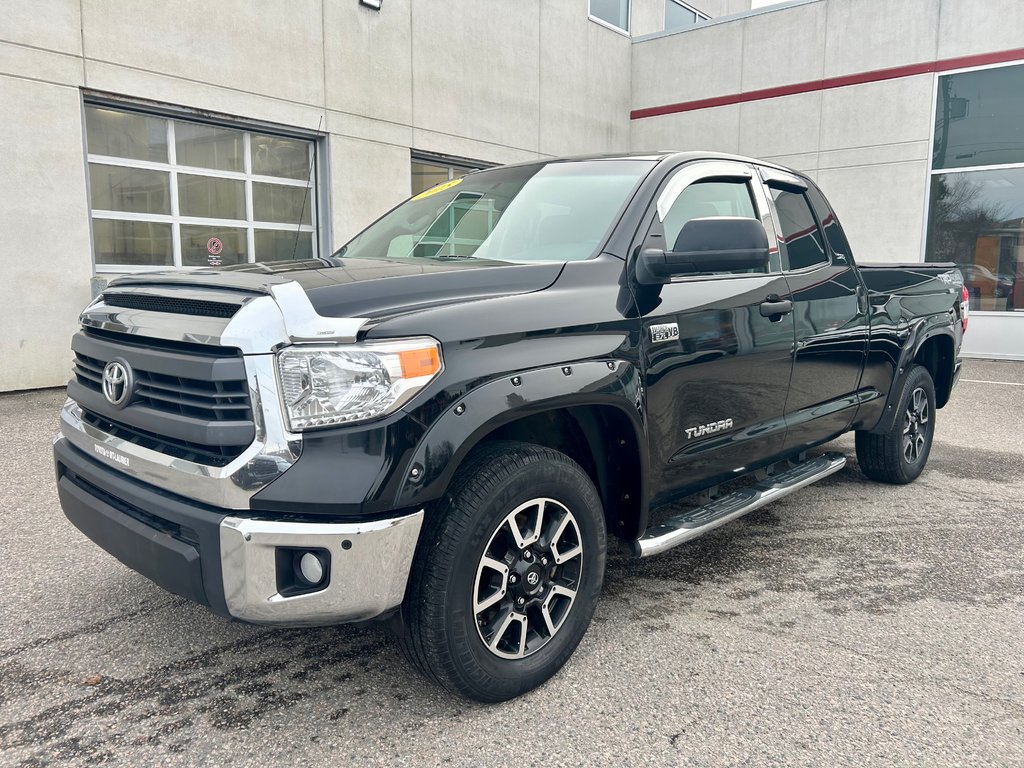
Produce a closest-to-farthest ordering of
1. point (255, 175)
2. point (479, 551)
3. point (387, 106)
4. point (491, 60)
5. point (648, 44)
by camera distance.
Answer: point (479, 551), point (255, 175), point (387, 106), point (491, 60), point (648, 44)

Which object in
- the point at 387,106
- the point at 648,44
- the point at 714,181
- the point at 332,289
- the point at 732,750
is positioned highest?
the point at 648,44

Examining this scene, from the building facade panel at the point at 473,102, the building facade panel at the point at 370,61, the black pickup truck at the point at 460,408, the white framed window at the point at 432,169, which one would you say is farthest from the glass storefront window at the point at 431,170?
the black pickup truck at the point at 460,408

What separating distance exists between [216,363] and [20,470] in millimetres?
3822

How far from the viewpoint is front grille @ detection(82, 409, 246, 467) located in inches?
83.4

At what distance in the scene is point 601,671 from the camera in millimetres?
2672

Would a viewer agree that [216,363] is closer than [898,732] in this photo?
Yes

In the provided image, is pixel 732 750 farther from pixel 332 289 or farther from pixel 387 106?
pixel 387 106

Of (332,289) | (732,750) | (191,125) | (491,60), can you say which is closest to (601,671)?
(732,750)

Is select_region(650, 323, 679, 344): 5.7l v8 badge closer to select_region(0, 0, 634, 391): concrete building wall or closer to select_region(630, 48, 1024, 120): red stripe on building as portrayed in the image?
select_region(0, 0, 634, 391): concrete building wall

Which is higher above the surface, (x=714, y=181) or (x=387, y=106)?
(x=387, y=106)

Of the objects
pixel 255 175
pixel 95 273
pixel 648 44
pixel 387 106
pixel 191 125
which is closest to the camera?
pixel 95 273

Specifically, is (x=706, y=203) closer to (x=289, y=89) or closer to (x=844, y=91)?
(x=289, y=89)

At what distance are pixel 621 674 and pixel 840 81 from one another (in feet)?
44.3

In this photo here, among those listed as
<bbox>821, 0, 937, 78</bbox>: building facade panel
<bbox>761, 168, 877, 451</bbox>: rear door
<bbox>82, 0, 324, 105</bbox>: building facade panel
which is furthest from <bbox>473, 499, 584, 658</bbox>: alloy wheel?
<bbox>821, 0, 937, 78</bbox>: building facade panel
